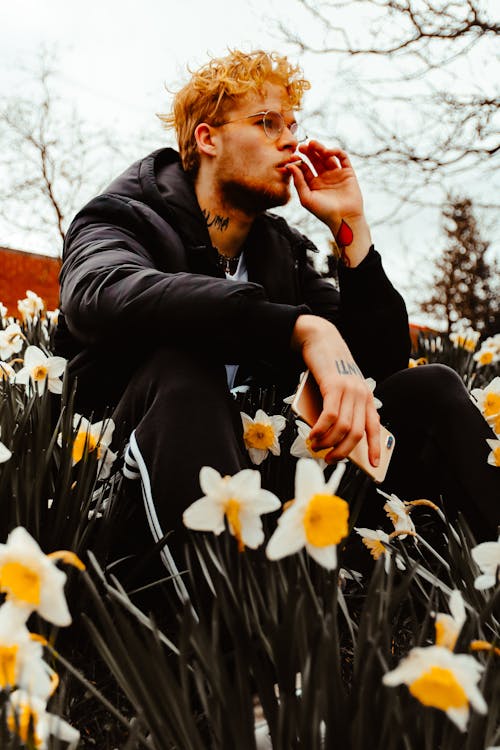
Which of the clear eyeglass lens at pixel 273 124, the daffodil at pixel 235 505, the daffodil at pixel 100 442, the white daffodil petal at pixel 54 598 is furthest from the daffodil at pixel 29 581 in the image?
the clear eyeglass lens at pixel 273 124

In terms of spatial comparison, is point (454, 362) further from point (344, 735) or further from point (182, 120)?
point (344, 735)

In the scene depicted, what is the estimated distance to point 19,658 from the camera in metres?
0.65

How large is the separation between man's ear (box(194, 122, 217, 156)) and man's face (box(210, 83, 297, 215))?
4 cm

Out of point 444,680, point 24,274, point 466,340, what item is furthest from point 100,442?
point 24,274

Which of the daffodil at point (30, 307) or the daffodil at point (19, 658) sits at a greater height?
the daffodil at point (30, 307)

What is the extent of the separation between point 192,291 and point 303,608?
72 cm

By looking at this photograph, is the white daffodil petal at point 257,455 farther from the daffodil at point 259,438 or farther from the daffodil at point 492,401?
the daffodil at point 492,401

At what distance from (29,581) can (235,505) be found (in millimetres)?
251

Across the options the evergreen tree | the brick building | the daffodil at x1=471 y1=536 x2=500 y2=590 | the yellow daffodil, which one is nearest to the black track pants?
the daffodil at x1=471 y1=536 x2=500 y2=590

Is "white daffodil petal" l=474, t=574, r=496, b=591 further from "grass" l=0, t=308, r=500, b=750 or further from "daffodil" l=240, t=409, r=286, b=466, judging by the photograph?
"daffodil" l=240, t=409, r=286, b=466

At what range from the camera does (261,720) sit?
2.78 feet

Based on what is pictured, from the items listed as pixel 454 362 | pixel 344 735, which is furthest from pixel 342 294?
pixel 454 362

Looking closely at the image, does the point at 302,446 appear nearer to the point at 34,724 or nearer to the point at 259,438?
the point at 259,438

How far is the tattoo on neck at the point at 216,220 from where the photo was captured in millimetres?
2086
